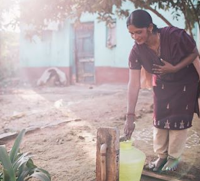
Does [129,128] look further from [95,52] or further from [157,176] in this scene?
[95,52]

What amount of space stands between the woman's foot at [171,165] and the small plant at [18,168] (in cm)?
117

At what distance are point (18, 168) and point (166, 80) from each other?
1507 millimetres

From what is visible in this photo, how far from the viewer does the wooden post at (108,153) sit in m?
1.73

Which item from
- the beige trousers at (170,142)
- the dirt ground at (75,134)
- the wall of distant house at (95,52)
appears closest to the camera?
the beige trousers at (170,142)

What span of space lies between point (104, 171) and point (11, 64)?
14.9 metres

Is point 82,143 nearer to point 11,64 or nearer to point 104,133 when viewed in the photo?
point 104,133

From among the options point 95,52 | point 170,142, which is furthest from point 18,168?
point 95,52

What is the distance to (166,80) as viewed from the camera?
255cm

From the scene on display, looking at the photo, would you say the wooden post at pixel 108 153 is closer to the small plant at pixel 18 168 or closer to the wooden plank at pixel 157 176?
the small plant at pixel 18 168

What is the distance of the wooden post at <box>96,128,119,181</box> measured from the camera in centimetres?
173

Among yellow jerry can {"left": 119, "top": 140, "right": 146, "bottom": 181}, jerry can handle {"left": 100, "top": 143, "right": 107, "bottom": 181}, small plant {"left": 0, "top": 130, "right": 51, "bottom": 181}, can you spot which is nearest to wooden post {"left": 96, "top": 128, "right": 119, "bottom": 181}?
jerry can handle {"left": 100, "top": 143, "right": 107, "bottom": 181}

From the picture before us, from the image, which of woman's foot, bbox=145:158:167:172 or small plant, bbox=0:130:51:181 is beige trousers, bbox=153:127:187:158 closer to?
woman's foot, bbox=145:158:167:172

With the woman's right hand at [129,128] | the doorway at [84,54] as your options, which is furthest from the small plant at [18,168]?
the doorway at [84,54]

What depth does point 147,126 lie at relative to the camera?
452cm
